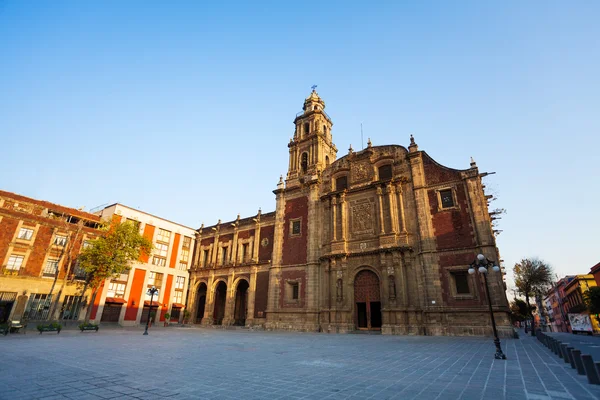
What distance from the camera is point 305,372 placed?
7.48 metres

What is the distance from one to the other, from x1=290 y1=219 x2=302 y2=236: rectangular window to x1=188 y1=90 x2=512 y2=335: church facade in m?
0.11

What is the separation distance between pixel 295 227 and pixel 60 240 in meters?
23.5

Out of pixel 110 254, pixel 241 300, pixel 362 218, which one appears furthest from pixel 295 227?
pixel 110 254

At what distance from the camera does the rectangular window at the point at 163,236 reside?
1508 inches

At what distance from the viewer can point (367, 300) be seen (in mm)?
24984

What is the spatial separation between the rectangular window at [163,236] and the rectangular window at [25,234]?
1250 centimetres

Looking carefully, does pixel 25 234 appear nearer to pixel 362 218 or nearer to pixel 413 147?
pixel 362 218

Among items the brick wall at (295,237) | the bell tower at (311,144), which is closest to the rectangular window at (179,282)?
the brick wall at (295,237)

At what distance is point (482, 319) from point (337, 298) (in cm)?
1069

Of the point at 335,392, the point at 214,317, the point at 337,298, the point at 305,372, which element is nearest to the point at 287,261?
the point at 337,298

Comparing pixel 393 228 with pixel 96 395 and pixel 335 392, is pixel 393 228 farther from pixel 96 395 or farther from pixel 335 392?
pixel 96 395

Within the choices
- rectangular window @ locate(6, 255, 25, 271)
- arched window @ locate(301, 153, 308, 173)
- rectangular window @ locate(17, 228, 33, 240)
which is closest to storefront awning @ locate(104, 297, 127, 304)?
rectangular window @ locate(6, 255, 25, 271)

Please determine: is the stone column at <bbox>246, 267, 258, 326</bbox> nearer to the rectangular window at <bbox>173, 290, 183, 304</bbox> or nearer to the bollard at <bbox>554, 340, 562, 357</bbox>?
the rectangular window at <bbox>173, 290, 183, 304</bbox>

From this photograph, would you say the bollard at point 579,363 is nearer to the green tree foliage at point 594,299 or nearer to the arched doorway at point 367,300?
the arched doorway at point 367,300
